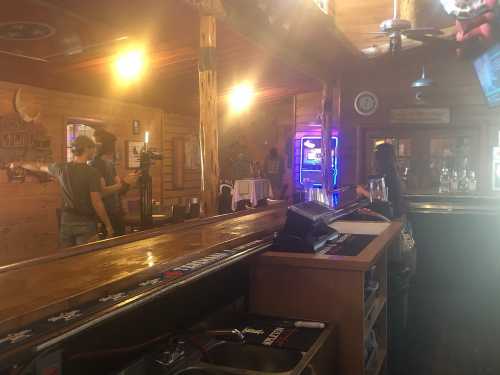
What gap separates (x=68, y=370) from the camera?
154 cm

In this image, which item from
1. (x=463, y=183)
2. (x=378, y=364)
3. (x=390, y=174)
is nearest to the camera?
(x=378, y=364)

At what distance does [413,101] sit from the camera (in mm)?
7512

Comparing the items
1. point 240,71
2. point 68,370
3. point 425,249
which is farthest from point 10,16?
point 425,249

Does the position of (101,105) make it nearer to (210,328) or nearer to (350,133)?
(350,133)

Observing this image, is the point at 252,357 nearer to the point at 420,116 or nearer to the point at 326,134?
the point at 326,134

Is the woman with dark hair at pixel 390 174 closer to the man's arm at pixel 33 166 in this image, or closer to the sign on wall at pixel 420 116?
the sign on wall at pixel 420 116

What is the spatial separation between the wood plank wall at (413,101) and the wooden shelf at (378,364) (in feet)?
16.7

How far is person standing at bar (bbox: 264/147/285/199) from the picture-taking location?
12.0 m

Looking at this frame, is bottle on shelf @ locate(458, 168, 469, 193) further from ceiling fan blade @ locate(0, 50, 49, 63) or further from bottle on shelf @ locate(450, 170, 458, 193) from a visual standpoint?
ceiling fan blade @ locate(0, 50, 49, 63)

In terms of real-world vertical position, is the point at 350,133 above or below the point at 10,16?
below

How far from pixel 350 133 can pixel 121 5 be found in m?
4.84

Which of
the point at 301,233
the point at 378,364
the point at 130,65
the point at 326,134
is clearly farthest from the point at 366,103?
the point at 301,233

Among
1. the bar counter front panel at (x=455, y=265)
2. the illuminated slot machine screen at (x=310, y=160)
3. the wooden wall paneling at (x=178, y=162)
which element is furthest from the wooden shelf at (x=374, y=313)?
the wooden wall paneling at (x=178, y=162)

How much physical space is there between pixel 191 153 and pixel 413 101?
4252mm
